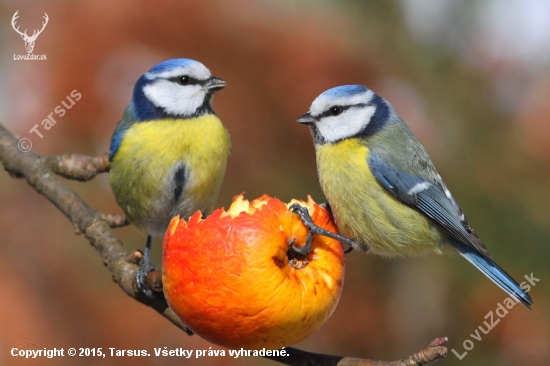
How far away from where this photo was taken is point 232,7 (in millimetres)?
2820

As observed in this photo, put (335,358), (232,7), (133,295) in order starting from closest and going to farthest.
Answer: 1. (335,358)
2. (133,295)
3. (232,7)

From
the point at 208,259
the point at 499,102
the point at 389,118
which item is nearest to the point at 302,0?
the point at 499,102

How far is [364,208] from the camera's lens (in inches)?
65.2

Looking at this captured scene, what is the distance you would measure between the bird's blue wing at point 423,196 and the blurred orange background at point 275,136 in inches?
Answer: 30.9

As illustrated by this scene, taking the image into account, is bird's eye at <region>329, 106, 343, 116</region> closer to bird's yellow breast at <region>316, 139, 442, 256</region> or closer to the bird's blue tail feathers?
bird's yellow breast at <region>316, 139, 442, 256</region>

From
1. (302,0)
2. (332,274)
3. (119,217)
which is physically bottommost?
(332,274)

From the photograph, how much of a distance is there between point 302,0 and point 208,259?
243 centimetres

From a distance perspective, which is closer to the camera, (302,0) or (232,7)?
(232,7)

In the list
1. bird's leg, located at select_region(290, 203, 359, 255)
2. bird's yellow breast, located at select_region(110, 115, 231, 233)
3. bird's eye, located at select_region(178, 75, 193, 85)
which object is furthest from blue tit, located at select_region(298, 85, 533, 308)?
bird's eye, located at select_region(178, 75, 193, 85)

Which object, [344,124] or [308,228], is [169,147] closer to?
[344,124]

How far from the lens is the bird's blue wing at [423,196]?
1691 millimetres

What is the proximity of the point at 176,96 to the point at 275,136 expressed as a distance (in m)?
0.80

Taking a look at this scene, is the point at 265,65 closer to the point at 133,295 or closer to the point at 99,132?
the point at 99,132

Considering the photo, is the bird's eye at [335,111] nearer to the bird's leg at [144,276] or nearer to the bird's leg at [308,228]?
the bird's leg at [308,228]
